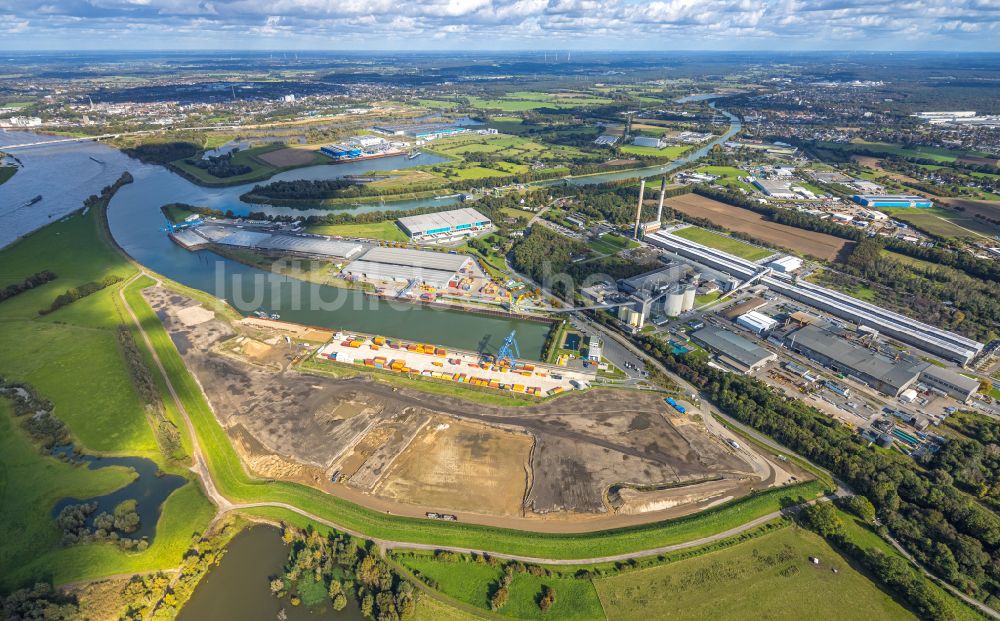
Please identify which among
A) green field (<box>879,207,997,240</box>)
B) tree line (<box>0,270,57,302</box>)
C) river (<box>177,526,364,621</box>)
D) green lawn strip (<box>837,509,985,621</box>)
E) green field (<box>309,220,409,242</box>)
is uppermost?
green field (<box>879,207,997,240</box>)

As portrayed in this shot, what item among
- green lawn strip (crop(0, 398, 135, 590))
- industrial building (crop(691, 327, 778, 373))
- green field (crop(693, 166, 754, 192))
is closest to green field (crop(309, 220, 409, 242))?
industrial building (crop(691, 327, 778, 373))

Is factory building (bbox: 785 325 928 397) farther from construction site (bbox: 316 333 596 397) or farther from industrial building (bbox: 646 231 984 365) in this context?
construction site (bbox: 316 333 596 397)

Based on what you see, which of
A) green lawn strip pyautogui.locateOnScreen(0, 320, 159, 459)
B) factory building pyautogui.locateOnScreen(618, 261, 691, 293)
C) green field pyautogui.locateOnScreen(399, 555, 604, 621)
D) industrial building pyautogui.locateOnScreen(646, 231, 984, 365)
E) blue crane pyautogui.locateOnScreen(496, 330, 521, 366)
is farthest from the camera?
factory building pyautogui.locateOnScreen(618, 261, 691, 293)

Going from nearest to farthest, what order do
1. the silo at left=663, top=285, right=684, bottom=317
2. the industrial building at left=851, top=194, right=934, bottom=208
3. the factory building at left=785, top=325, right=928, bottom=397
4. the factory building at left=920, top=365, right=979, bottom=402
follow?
the factory building at left=920, top=365, right=979, bottom=402
the factory building at left=785, top=325, right=928, bottom=397
the silo at left=663, top=285, right=684, bottom=317
the industrial building at left=851, top=194, right=934, bottom=208

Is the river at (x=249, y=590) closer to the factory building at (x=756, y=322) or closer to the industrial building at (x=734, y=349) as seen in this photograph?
the industrial building at (x=734, y=349)

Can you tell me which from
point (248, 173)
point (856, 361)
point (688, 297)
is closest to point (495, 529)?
point (688, 297)

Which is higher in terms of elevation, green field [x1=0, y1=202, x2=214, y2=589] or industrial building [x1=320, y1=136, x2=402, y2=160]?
industrial building [x1=320, y1=136, x2=402, y2=160]
